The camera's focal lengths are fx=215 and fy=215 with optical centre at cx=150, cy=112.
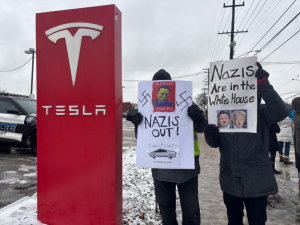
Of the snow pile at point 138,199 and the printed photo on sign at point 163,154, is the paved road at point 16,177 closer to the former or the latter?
the snow pile at point 138,199

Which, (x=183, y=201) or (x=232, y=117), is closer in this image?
(x=232, y=117)

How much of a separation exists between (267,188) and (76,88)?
216 cm

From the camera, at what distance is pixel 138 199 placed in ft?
11.2

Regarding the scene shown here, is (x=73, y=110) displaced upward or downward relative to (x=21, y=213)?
upward

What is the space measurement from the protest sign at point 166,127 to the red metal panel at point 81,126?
0.45m

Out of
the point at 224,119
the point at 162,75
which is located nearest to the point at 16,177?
the point at 162,75

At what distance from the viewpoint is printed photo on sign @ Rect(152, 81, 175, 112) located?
2074mm

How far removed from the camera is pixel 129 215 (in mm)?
2896

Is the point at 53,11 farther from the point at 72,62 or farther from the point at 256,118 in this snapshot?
the point at 256,118

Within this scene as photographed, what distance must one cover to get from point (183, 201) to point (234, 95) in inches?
43.5

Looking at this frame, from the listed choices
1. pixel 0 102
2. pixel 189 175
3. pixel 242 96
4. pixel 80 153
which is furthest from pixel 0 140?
pixel 242 96

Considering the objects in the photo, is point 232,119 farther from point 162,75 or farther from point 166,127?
point 162,75

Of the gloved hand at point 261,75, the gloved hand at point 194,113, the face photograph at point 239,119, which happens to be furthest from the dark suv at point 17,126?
the gloved hand at point 261,75

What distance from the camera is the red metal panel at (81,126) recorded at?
94.0 inches
